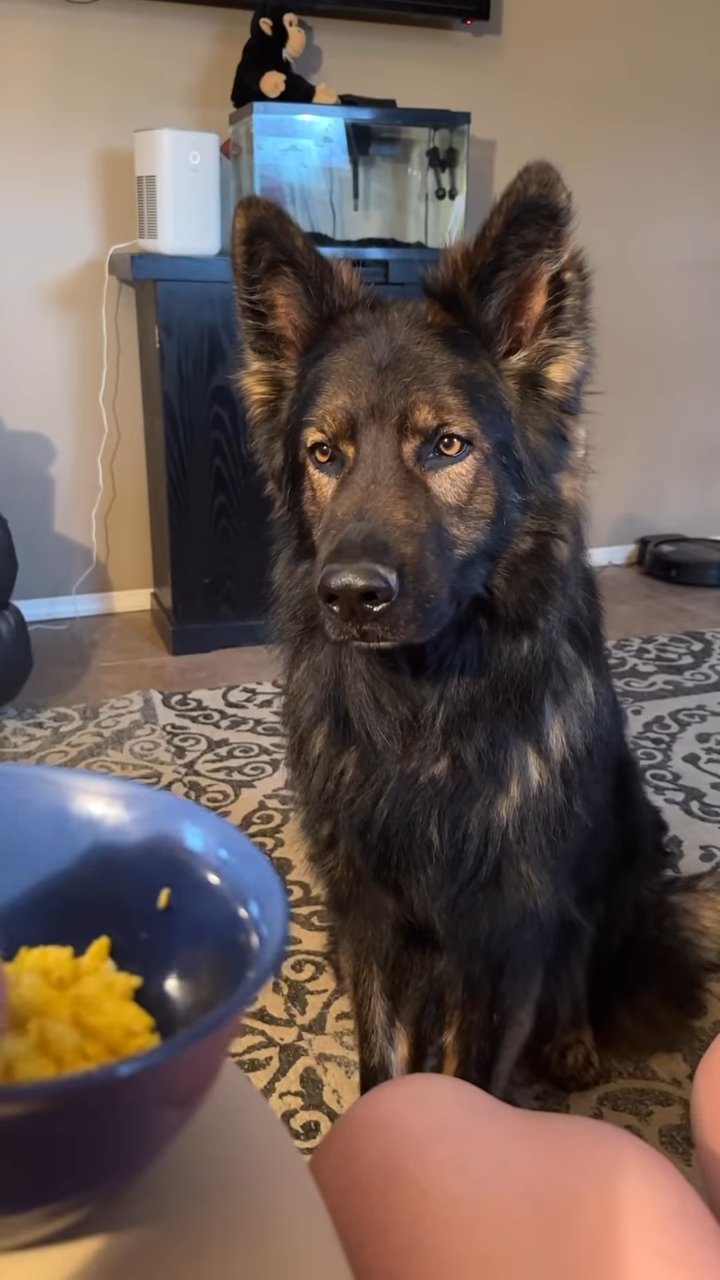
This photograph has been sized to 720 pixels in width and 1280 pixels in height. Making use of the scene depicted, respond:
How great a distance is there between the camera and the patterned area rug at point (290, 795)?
1628 millimetres

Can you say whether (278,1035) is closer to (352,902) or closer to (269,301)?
(352,902)

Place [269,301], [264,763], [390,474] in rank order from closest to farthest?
[390,474] → [269,301] → [264,763]

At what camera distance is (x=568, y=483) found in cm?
148

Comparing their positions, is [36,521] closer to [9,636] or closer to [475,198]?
[9,636]

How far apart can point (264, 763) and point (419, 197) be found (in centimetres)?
226

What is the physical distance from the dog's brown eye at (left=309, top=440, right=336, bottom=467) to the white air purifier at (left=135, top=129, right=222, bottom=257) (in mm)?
2027

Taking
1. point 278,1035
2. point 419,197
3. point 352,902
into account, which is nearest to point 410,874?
point 352,902

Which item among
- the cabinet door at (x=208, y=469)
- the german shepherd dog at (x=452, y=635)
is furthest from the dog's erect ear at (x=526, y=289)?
the cabinet door at (x=208, y=469)

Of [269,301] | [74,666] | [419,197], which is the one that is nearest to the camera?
[269,301]

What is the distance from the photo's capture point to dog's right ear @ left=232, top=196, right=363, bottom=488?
145cm

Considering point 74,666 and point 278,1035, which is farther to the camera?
point 74,666

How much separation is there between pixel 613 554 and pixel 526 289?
3.37 m

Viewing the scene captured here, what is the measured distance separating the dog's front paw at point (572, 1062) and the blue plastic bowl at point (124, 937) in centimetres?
123

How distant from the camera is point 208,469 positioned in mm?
3395
